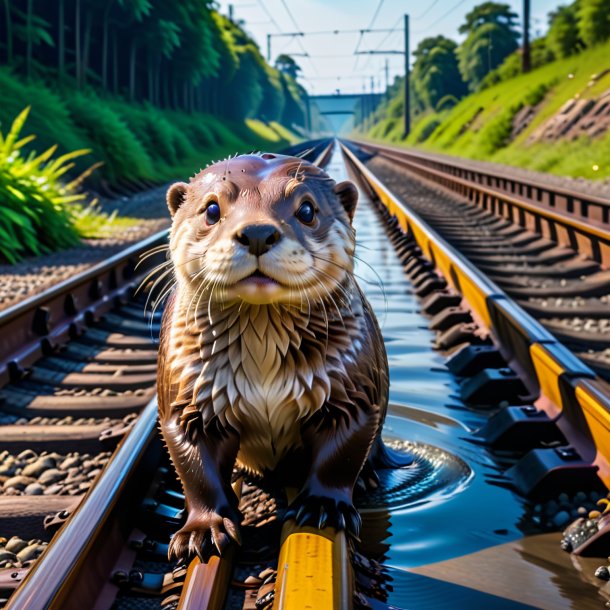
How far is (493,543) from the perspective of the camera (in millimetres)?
2926

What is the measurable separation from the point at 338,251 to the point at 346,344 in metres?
0.28

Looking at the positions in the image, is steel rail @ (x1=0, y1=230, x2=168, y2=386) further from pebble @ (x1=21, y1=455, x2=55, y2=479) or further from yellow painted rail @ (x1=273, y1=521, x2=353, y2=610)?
yellow painted rail @ (x1=273, y1=521, x2=353, y2=610)

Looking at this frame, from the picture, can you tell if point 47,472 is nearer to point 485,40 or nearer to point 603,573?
point 603,573

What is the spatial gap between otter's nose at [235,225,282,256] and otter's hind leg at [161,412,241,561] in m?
0.61

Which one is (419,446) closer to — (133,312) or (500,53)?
(133,312)

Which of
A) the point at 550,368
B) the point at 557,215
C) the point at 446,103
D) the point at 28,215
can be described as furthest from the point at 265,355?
the point at 446,103

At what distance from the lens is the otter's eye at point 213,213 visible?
2613mm

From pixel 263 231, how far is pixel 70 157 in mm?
13607

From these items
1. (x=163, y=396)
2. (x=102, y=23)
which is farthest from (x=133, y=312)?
Result: (x=102, y=23)

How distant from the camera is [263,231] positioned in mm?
2332

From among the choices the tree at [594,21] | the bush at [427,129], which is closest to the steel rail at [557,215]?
the tree at [594,21]

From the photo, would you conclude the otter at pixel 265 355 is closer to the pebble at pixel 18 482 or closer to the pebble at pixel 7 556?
the pebble at pixel 7 556

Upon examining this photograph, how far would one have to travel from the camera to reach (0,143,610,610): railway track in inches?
91.3

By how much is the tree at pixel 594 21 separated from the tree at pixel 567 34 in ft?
8.40
